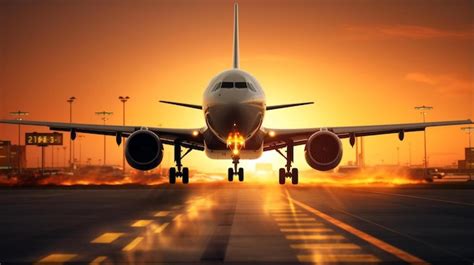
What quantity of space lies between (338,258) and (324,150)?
2405cm

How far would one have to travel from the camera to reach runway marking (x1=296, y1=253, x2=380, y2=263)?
39.6 feet

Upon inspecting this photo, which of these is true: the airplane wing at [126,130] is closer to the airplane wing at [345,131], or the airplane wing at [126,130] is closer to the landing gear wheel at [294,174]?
the airplane wing at [345,131]

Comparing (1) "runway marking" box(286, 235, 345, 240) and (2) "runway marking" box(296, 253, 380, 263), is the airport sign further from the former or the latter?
(2) "runway marking" box(296, 253, 380, 263)

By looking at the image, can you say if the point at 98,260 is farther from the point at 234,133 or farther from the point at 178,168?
the point at 178,168

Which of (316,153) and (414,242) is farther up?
(316,153)

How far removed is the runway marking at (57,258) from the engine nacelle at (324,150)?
952 inches

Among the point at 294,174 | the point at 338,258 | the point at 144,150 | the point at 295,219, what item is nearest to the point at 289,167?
the point at 294,174

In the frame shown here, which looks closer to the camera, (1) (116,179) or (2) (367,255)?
(2) (367,255)

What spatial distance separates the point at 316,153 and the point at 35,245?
2343 cm

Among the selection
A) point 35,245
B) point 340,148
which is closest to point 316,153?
point 340,148

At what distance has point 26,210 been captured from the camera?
26938mm

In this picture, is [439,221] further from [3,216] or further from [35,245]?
[3,216]

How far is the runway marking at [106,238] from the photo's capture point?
50.4 feet

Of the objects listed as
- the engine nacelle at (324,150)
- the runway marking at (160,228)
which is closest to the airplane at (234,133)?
the engine nacelle at (324,150)
